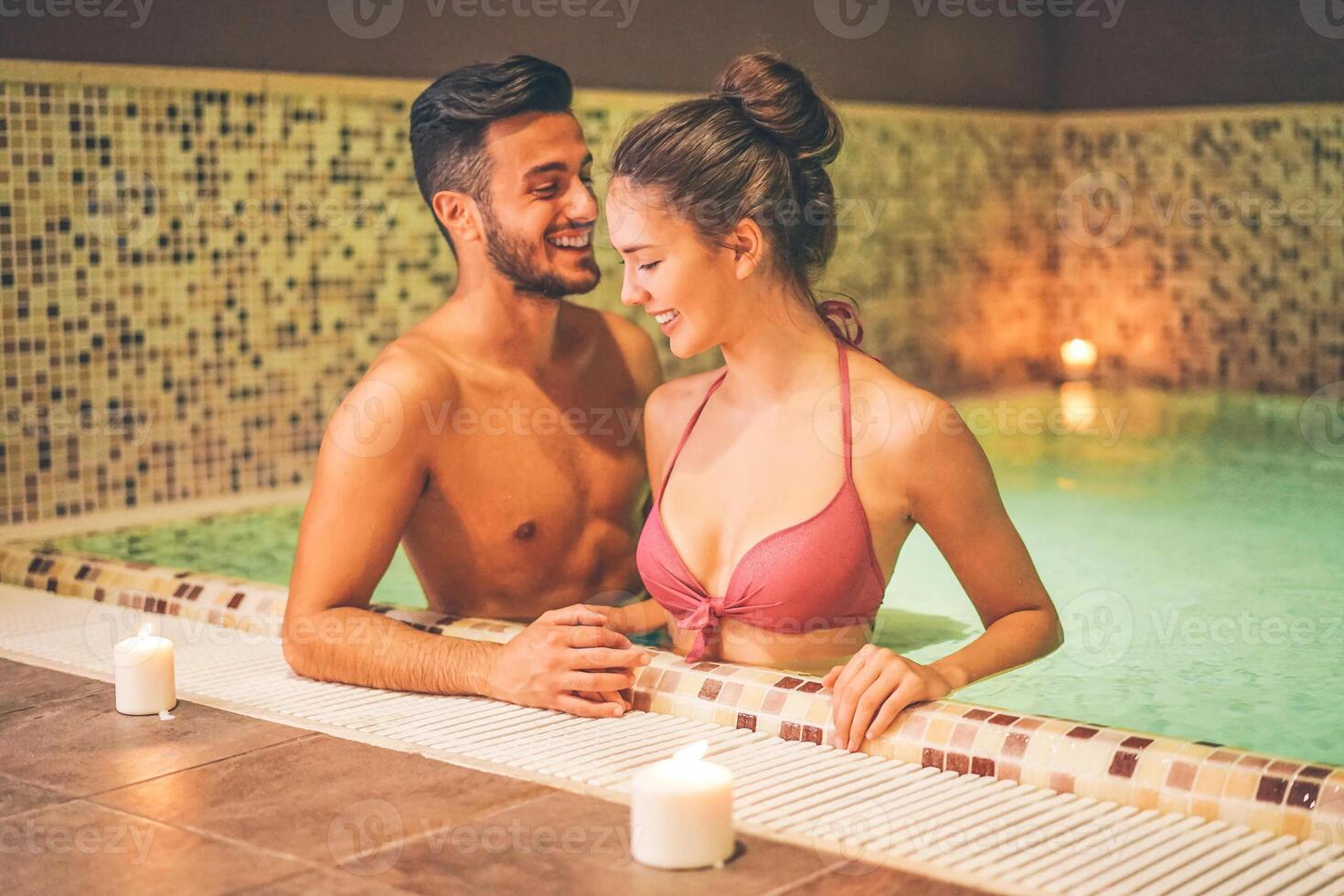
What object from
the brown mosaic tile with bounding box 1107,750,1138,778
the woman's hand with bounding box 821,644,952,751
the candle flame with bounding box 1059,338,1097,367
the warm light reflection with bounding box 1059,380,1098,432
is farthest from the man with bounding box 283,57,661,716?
the candle flame with bounding box 1059,338,1097,367

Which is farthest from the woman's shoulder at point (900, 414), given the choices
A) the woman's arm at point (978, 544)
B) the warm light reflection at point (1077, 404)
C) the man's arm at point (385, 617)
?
the warm light reflection at point (1077, 404)

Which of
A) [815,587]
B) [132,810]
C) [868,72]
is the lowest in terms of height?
[132,810]

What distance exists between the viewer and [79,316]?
4.32 meters

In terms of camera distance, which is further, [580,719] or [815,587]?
[815,587]

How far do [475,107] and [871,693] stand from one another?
134cm

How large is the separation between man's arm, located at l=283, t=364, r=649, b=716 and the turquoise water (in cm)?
117

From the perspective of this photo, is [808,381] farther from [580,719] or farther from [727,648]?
[580,719]

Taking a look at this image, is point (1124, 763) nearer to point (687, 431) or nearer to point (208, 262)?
point (687, 431)

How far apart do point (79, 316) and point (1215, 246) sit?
509 centimetres

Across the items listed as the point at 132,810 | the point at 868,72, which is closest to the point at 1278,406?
the point at 868,72

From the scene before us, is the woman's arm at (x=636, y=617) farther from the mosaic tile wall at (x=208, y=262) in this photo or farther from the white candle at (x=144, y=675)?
the mosaic tile wall at (x=208, y=262)

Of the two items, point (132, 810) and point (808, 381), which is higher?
point (808, 381)

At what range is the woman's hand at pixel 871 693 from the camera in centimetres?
193

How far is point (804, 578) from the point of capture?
2.27 metres
